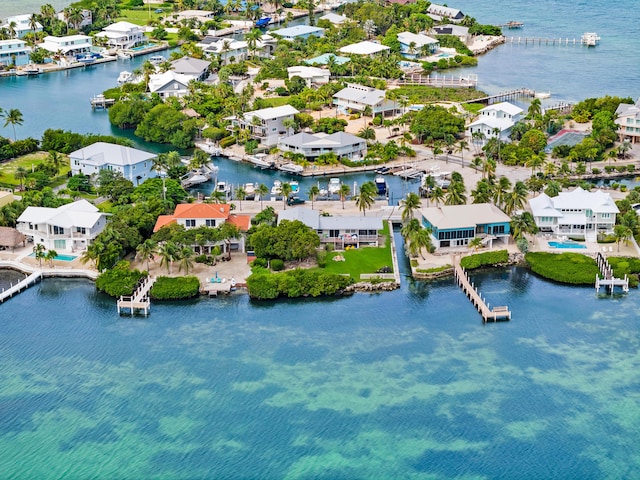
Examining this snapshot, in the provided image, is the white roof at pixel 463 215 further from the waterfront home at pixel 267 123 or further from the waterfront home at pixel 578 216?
the waterfront home at pixel 267 123

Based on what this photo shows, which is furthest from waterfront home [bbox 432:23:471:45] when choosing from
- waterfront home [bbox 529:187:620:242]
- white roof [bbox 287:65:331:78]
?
waterfront home [bbox 529:187:620:242]

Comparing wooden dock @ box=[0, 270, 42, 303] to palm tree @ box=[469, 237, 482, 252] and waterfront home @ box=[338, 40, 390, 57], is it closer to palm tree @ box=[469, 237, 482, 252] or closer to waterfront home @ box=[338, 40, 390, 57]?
palm tree @ box=[469, 237, 482, 252]

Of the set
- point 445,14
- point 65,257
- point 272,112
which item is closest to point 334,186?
point 272,112

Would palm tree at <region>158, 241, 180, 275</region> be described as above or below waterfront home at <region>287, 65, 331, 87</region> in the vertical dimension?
below

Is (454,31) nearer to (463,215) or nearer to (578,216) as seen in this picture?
(578,216)

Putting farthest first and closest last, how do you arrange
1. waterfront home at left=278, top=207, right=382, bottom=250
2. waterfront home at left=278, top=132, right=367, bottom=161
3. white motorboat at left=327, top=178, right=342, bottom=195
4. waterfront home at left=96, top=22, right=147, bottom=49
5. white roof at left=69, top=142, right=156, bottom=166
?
waterfront home at left=96, top=22, right=147, bottom=49, waterfront home at left=278, top=132, right=367, bottom=161, white roof at left=69, top=142, right=156, bottom=166, white motorboat at left=327, top=178, right=342, bottom=195, waterfront home at left=278, top=207, right=382, bottom=250

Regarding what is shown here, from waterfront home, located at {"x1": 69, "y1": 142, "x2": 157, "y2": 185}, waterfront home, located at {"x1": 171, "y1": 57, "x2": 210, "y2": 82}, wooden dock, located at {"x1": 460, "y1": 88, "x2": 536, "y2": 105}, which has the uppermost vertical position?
waterfront home, located at {"x1": 171, "y1": 57, "x2": 210, "y2": 82}
